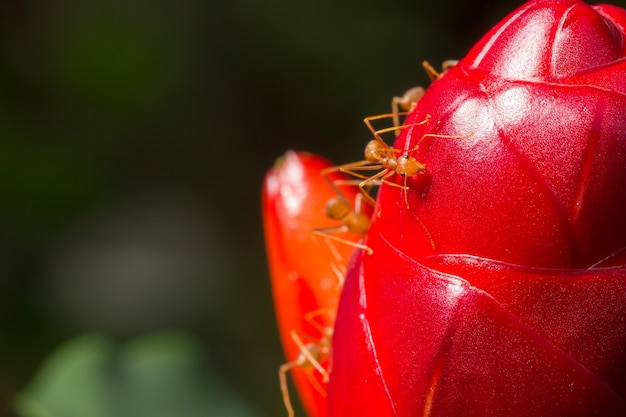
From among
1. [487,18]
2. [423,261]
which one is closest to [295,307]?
[423,261]

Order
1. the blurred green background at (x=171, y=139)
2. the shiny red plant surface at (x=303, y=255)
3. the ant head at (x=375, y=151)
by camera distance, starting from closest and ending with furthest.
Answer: the ant head at (x=375, y=151) < the shiny red plant surface at (x=303, y=255) < the blurred green background at (x=171, y=139)

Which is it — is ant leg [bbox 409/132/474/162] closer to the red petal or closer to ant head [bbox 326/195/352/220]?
the red petal

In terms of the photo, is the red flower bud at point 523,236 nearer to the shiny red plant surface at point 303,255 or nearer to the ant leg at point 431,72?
the ant leg at point 431,72

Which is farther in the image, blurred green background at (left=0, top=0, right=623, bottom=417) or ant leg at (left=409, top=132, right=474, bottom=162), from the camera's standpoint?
blurred green background at (left=0, top=0, right=623, bottom=417)

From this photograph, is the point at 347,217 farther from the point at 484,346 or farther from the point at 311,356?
the point at 484,346

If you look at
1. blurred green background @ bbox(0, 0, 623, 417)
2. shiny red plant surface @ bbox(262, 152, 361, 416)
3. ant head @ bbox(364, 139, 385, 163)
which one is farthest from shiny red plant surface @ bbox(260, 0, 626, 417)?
blurred green background @ bbox(0, 0, 623, 417)

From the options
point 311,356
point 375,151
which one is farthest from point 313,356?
point 375,151

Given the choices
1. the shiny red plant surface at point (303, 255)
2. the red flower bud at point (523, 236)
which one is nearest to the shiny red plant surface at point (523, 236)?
the red flower bud at point (523, 236)

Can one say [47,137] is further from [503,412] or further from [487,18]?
[503,412]
